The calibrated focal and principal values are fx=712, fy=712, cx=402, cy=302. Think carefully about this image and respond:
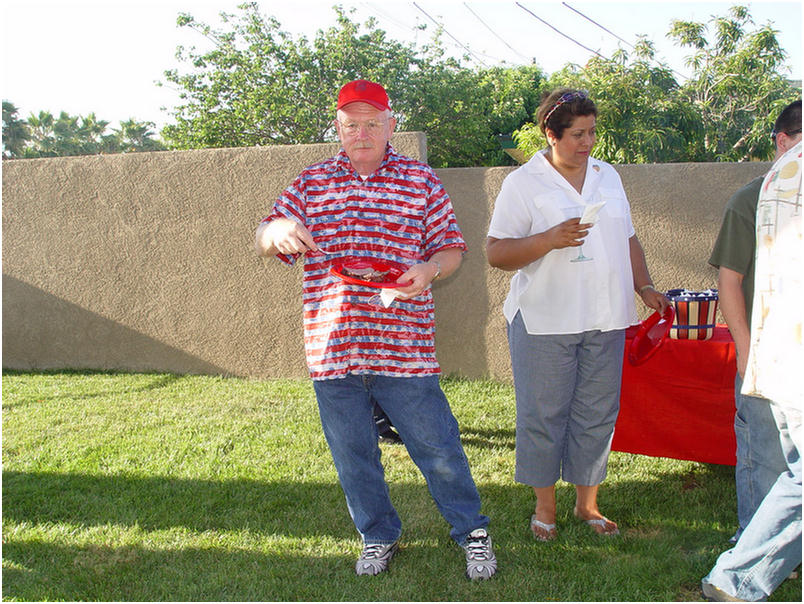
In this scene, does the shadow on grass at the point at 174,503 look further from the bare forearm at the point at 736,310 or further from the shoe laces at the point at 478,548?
the bare forearm at the point at 736,310

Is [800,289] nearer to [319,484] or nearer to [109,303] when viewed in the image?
[319,484]

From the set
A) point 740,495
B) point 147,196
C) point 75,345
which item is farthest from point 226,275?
point 740,495

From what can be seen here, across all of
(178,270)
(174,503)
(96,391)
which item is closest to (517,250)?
(174,503)

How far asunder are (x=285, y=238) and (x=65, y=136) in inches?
2707

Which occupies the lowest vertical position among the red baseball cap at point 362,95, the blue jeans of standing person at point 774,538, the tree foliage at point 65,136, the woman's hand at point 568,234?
the blue jeans of standing person at point 774,538

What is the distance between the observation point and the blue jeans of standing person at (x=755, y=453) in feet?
8.54

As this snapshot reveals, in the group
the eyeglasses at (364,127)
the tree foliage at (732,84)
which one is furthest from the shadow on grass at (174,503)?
the tree foliage at (732,84)

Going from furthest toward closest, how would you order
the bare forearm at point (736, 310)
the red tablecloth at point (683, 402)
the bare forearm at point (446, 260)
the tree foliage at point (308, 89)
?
the tree foliage at point (308, 89), the red tablecloth at point (683, 402), the bare forearm at point (446, 260), the bare forearm at point (736, 310)

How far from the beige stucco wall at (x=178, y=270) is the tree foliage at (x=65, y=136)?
53.1m

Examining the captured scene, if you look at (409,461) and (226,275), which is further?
(226,275)

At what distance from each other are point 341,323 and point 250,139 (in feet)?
88.3

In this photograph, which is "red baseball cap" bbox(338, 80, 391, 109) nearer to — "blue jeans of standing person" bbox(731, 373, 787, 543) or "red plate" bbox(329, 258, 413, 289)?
"red plate" bbox(329, 258, 413, 289)

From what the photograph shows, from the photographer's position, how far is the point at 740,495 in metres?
2.80

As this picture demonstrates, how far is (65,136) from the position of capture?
6297 centimetres
